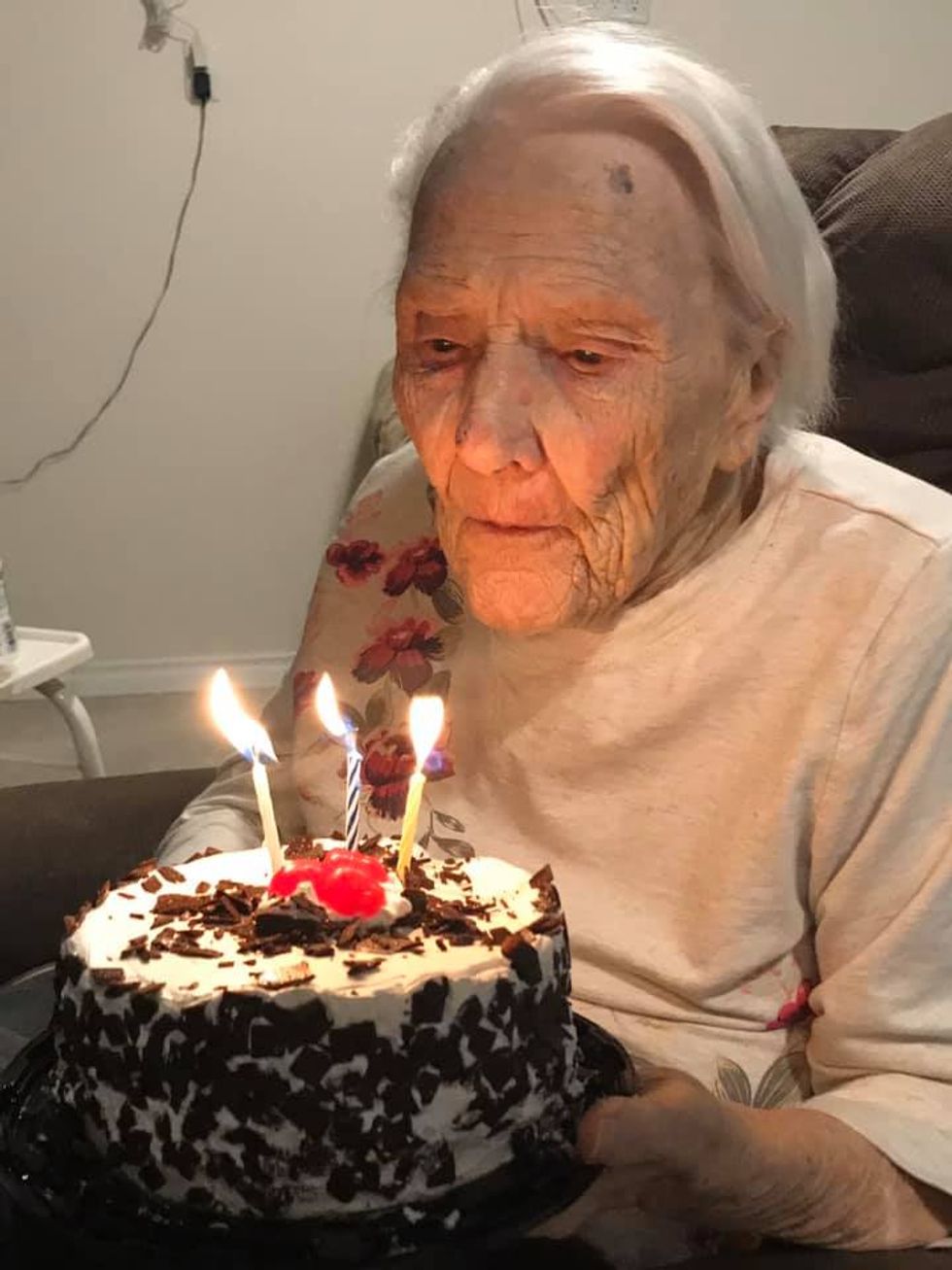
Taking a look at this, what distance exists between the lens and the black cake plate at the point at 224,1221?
797 millimetres

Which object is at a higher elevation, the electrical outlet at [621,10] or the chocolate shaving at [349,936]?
the electrical outlet at [621,10]

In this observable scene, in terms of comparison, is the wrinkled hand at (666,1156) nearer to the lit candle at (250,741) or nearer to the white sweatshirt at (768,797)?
the white sweatshirt at (768,797)

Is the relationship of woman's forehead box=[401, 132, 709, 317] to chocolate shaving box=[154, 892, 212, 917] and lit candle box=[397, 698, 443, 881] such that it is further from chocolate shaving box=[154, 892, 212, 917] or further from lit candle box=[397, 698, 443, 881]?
chocolate shaving box=[154, 892, 212, 917]

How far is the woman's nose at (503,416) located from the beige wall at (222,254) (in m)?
2.42

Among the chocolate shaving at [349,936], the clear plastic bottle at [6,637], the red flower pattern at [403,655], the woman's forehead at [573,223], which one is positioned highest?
the woman's forehead at [573,223]

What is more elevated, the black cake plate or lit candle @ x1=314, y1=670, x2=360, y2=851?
lit candle @ x1=314, y1=670, x2=360, y2=851

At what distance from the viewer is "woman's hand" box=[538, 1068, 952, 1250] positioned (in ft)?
2.85

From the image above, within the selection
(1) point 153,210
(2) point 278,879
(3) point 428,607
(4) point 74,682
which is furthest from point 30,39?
(2) point 278,879

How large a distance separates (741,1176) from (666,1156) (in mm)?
87

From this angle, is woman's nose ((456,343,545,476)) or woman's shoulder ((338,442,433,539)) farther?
woman's shoulder ((338,442,433,539))

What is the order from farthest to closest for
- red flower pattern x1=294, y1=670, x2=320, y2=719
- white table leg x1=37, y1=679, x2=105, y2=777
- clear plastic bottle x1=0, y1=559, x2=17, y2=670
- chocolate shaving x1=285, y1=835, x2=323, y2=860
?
1. white table leg x1=37, y1=679, x2=105, y2=777
2. clear plastic bottle x1=0, y1=559, x2=17, y2=670
3. red flower pattern x1=294, y1=670, x2=320, y2=719
4. chocolate shaving x1=285, y1=835, x2=323, y2=860

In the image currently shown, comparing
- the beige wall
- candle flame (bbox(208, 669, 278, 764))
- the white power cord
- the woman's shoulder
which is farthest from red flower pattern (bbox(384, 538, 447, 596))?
the white power cord

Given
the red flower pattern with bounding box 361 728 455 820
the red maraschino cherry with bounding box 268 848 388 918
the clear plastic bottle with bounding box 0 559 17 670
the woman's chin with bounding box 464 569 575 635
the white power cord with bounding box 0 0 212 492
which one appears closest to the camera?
the red maraschino cherry with bounding box 268 848 388 918

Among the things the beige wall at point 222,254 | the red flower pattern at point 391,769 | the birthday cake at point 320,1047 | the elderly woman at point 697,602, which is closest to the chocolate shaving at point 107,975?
the birthday cake at point 320,1047
